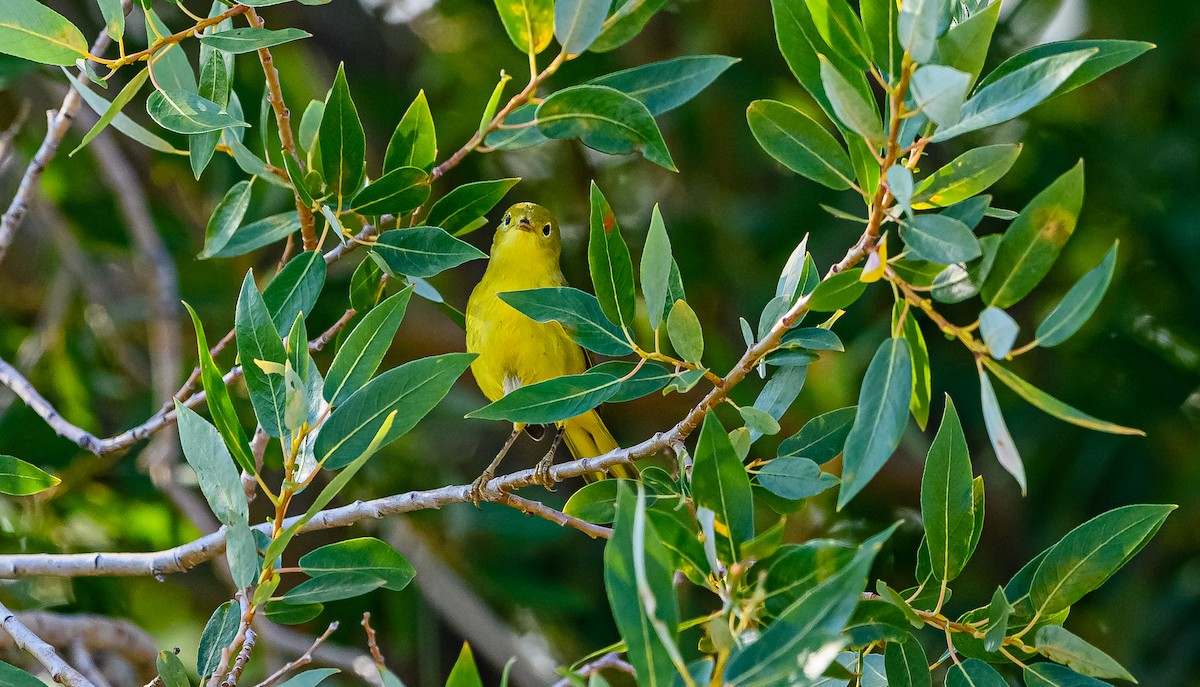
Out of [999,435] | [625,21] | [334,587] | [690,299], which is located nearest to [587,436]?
[690,299]

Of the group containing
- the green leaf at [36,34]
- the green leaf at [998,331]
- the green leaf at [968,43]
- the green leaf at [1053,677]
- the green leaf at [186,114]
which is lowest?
the green leaf at [1053,677]

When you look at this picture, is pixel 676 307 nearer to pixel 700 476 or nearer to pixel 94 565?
pixel 700 476

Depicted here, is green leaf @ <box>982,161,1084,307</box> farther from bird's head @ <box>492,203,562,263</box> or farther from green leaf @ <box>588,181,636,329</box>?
bird's head @ <box>492,203,562,263</box>

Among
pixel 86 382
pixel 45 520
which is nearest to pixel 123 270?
pixel 86 382

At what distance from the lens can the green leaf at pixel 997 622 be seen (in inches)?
66.4

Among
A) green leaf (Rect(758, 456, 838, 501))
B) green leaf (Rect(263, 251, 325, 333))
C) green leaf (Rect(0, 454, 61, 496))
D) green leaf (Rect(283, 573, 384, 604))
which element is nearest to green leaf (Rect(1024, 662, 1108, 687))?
green leaf (Rect(758, 456, 838, 501))

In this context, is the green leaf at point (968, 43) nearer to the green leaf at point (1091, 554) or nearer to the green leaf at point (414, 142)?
the green leaf at point (1091, 554)

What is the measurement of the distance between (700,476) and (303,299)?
901mm

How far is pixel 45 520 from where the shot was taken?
177 inches

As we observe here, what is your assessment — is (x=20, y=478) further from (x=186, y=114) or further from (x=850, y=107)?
(x=850, y=107)

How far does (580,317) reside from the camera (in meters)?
1.97

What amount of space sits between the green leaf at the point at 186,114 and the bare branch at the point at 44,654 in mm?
913

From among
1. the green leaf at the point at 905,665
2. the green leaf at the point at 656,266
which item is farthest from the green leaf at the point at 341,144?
the green leaf at the point at 905,665

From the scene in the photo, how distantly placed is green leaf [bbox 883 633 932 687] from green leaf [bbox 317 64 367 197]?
1189mm
